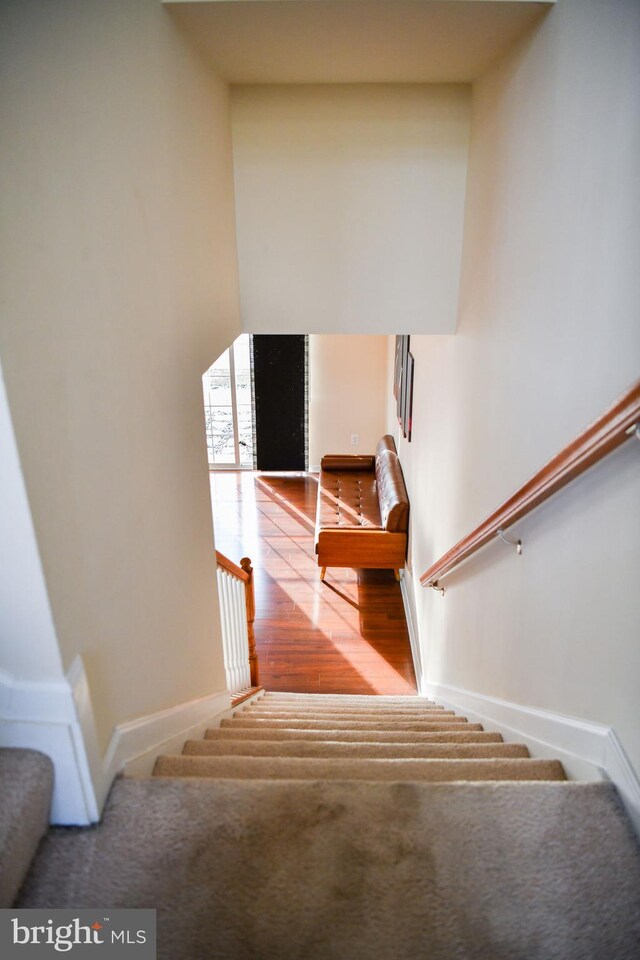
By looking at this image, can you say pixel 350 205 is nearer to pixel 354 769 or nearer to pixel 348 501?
pixel 354 769

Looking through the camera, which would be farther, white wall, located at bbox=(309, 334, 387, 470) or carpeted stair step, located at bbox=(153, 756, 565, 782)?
white wall, located at bbox=(309, 334, 387, 470)

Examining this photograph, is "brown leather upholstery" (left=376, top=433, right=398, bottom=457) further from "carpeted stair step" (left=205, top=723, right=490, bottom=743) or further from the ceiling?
"carpeted stair step" (left=205, top=723, right=490, bottom=743)

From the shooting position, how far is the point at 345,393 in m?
8.49

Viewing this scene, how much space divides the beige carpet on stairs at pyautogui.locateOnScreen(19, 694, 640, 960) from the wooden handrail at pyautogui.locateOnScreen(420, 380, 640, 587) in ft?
2.43

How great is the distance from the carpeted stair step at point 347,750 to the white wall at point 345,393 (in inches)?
259

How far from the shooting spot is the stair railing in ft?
10.5

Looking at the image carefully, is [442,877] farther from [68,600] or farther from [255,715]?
[255,715]

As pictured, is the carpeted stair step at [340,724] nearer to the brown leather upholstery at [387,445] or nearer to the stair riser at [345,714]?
the stair riser at [345,714]

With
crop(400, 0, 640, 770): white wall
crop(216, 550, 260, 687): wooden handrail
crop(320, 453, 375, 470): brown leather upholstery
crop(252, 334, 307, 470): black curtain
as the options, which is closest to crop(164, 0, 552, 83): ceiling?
crop(400, 0, 640, 770): white wall

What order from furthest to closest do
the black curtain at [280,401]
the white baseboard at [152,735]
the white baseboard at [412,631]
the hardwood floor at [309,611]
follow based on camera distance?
1. the black curtain at [280,401]
2. the hardwood floor at [309,611]
3. the white baseboard at [412,631]
4. the white baseboard at [152,735]

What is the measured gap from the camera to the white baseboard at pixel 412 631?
4598 mm

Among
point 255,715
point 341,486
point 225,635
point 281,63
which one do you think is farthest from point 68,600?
point 341,486

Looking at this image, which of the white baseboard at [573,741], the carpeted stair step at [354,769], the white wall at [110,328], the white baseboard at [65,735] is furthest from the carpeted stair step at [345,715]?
the white baseboard at [65,735]

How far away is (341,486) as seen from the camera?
7.27m
